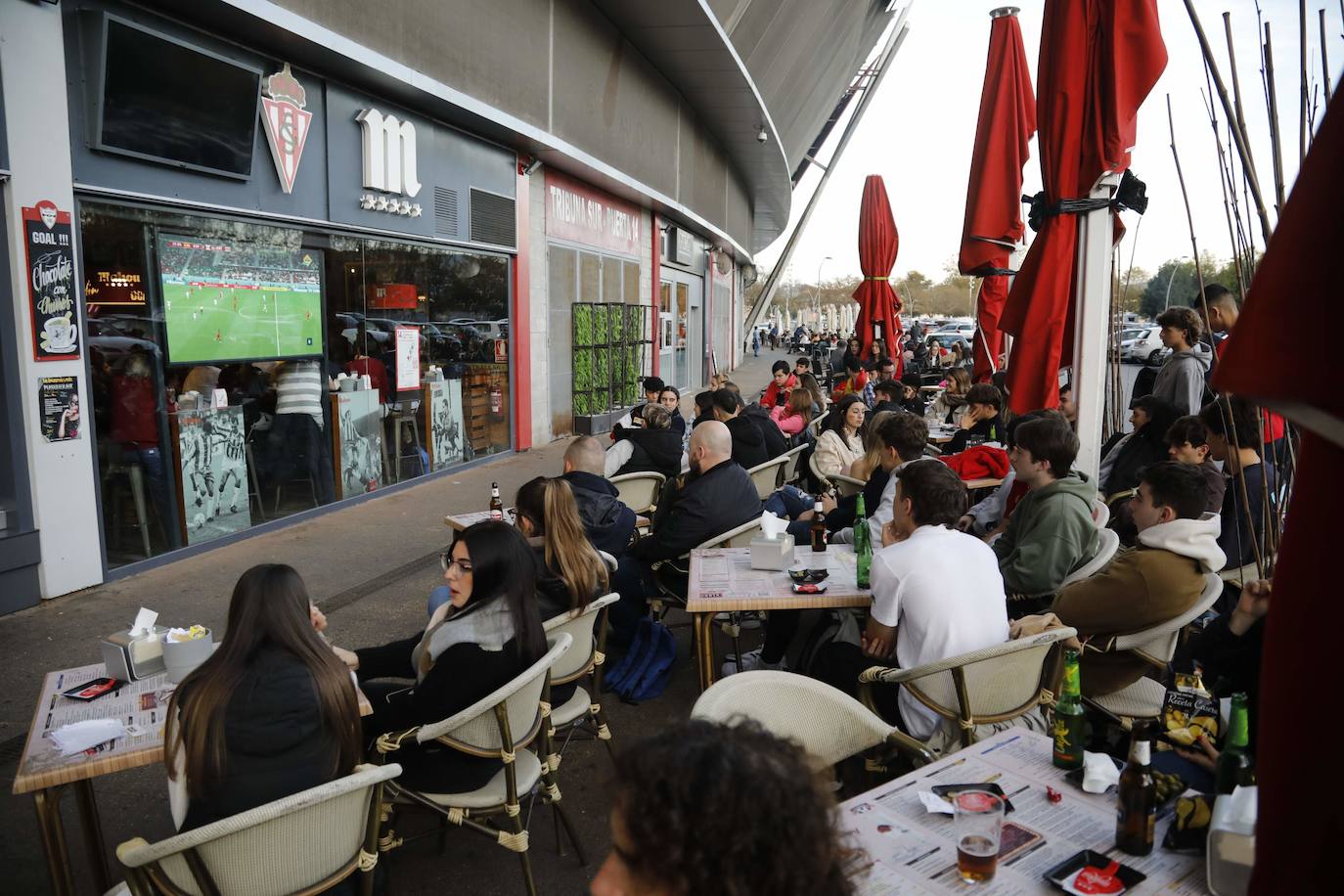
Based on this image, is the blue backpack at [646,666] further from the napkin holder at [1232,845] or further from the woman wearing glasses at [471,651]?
the napkin holder at [1232,845]

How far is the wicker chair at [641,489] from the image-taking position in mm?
6996

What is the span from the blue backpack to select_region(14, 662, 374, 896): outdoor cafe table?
210cm

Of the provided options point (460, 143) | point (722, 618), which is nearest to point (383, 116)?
point (460, 143)

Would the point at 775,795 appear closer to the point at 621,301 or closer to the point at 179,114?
the point at 179,114

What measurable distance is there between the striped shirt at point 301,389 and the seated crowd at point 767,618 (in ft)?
13.6

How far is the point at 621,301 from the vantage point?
693 inches

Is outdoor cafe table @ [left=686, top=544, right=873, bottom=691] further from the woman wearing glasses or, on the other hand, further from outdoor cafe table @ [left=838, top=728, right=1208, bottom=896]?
outdoor cafe table @ [left=838, top=728, right=1208, bottom=896]

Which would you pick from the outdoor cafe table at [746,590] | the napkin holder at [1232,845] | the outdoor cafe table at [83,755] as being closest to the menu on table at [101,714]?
the outdoor cafe table at [83,755]

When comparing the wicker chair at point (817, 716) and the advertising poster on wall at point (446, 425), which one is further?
the advertising poster on wall at point (446, 425)

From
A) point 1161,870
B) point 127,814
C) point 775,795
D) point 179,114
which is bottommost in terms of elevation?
point 127,814

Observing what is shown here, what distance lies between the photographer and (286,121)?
795cm

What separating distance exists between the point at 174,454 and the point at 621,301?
11.2 meters

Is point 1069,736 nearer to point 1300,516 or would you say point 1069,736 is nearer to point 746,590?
point 1300,516

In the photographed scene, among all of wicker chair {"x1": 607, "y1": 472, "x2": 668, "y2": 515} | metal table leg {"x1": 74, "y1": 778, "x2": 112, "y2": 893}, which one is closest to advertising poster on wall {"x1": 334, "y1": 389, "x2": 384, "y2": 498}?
wicker chair {"x1": 607, "y1": 472, "x2": 668, "y2": 515}
